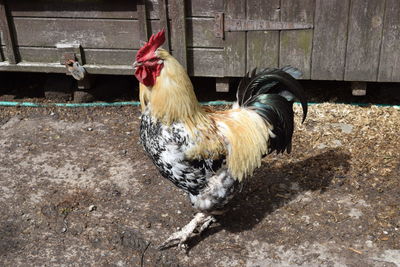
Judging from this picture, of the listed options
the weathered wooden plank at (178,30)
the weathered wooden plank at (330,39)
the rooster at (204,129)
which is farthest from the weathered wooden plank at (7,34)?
the weathered wooden plank at (330,39)

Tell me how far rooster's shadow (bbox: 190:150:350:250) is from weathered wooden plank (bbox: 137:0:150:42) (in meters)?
2.27

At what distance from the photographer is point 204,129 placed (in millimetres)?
3484

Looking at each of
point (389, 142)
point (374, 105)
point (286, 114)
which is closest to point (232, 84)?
point (374, 105)

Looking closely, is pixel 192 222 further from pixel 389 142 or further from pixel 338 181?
pixel 389 142

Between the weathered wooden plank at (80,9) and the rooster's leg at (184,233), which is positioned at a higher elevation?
the weathered wooden plank at (80,9)

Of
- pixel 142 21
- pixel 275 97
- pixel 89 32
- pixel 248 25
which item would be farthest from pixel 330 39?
pixel 89 32

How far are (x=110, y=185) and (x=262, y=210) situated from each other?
1.61 meters

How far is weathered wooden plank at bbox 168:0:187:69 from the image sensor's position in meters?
5.47

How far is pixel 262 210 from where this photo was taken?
14.0ft

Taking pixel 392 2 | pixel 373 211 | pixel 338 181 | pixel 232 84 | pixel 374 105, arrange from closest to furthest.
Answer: pixel 373 211 → pixel 338 181 → pixel 392 2 → pixel 374 105 → pixel 232 84

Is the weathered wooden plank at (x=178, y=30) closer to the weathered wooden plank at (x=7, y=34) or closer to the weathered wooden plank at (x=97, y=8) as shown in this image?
the weathered wooden plank at (x=97, y=8)

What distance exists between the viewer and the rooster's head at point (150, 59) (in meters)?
3.22

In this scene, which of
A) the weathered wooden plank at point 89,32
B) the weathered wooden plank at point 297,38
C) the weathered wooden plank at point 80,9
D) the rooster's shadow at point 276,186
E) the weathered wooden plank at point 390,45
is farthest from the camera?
the weathered wooden plank at point 89,32

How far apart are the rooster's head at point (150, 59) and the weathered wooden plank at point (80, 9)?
8.21ft
